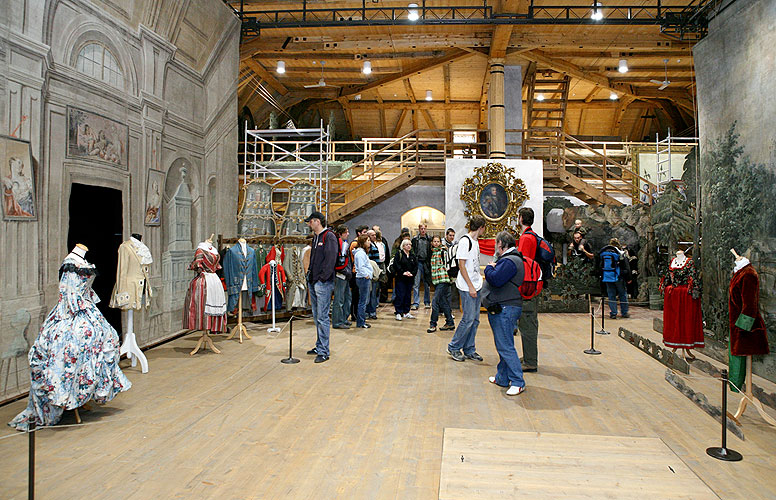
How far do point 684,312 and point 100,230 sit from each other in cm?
684

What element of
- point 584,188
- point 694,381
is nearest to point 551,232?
point 584,188

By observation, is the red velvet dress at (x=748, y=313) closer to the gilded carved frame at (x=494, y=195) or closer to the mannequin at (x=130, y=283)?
the mannequin at (x=130, y=283)

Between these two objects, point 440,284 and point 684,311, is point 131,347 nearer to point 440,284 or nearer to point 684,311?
point 440,284

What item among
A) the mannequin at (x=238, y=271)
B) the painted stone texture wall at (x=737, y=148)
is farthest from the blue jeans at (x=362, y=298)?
the painted stone texture wall at (x=737, y=148)

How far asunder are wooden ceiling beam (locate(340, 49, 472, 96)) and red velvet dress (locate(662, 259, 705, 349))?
9.26 m

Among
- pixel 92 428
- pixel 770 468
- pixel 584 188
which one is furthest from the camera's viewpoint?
pixel 584 188

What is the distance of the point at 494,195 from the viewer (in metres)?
10.8

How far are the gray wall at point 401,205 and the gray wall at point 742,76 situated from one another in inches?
367

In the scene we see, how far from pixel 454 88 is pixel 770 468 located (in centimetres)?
1634

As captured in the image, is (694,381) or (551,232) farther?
(551,232)

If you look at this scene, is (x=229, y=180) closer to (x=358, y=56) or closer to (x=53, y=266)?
(x=53, y=266)

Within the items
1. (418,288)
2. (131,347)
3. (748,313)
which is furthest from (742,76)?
(131,347)

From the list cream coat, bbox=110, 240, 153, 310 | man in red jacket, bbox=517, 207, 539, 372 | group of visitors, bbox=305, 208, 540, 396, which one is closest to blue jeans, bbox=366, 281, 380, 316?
group of visitors, bbox=305, 208, 540, 396

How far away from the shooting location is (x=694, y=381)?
514 cm
